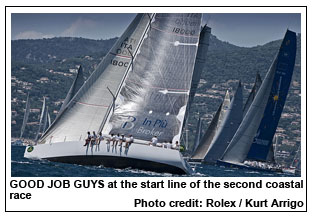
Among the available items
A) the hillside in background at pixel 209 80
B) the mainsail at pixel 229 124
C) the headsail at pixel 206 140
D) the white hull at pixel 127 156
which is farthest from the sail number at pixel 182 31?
the hillside in background at pixel 209 80

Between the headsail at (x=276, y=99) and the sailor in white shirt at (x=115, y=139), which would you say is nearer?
the sailor in white shirt at (x=115, y=139)

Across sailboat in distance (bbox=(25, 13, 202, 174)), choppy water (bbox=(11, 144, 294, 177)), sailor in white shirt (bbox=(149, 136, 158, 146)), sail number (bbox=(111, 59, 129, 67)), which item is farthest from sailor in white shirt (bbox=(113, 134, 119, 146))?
sail number (bbox=(111, 59, 129, 67))

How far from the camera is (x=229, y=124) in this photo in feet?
204

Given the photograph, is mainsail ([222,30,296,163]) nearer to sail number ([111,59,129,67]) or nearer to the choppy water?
sail number ([111,59,129,67])

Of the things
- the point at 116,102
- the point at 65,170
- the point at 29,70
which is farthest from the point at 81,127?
the point at 29,70

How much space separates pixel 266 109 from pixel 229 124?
773cm

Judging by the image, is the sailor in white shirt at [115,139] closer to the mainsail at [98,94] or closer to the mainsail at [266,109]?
the mainsail at [98,94]

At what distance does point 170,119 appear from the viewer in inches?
1336

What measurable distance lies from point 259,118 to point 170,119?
22.2 m

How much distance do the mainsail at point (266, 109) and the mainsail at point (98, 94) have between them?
782 inches

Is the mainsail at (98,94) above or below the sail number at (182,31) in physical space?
below

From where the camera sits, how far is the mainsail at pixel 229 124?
62125 millimetres

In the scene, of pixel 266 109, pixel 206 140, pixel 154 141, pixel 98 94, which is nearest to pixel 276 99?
pixel 266 109
